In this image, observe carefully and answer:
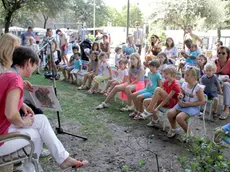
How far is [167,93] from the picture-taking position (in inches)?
161

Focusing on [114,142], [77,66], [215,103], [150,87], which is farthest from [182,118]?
[77,66]

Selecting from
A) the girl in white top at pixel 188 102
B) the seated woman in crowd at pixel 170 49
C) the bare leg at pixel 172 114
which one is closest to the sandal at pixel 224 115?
the girl in white top at pixel 188 102

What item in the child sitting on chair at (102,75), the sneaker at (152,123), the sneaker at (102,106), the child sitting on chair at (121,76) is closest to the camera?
the sneaker at (152,123)

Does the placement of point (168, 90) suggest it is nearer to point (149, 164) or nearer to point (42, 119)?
point (149, 164)

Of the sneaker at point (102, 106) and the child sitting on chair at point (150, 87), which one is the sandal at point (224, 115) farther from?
the sneaker at point (102, 106)

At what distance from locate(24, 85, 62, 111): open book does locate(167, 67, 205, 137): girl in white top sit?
1734 mm

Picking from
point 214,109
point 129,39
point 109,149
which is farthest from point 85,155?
point 129,39

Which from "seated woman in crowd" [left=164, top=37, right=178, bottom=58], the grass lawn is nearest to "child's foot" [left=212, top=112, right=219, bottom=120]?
the grass lawn

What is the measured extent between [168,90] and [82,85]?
3605mm

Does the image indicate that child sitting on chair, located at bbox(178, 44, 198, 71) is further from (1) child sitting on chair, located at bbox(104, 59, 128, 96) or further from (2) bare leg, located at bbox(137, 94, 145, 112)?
(2) bare leg, located at bbox(137, 94, 145, 112)

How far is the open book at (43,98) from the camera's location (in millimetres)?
2961

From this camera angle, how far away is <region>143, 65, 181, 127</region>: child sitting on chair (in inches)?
156

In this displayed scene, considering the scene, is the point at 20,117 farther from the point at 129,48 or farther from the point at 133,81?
the point at 129,48

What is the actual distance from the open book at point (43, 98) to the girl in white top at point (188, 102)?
1.73 metres
